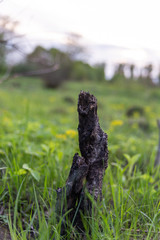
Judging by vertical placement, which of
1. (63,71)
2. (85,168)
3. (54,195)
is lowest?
(54,195)

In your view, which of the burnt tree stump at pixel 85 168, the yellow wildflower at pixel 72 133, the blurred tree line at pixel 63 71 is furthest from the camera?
the blurred tree line at pixel 63 71

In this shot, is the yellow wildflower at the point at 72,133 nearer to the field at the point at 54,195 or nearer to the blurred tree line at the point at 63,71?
the field at the point at 54,195

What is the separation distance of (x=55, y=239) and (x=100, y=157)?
0.46 m

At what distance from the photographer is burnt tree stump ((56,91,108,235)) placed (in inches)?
48.9

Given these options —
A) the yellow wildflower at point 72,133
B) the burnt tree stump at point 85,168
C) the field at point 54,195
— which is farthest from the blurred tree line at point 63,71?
the burnt tree stump at point 85,168

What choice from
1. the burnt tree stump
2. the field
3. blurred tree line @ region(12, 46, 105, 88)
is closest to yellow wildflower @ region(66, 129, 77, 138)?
the field

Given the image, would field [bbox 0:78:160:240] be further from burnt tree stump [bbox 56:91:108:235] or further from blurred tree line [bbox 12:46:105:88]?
blurred tree line [bbox 12:46:105:88]

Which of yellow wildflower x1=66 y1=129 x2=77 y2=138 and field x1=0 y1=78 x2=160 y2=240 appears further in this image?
yellow wildflower x1=66 y1=129 x2=77 y2=138

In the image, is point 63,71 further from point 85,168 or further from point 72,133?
point 85,168

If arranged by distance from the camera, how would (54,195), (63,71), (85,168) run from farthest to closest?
(63,71), (54,195), (85,168)

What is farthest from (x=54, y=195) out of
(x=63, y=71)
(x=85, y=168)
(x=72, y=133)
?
(x=63, y=71)

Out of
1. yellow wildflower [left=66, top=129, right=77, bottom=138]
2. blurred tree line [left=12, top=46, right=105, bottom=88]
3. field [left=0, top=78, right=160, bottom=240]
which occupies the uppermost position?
blurred tree line [left=12, top=46, right=105, bottom=88]

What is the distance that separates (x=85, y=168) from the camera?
Answer: 123 cm

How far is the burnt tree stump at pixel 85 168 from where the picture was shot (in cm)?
124
